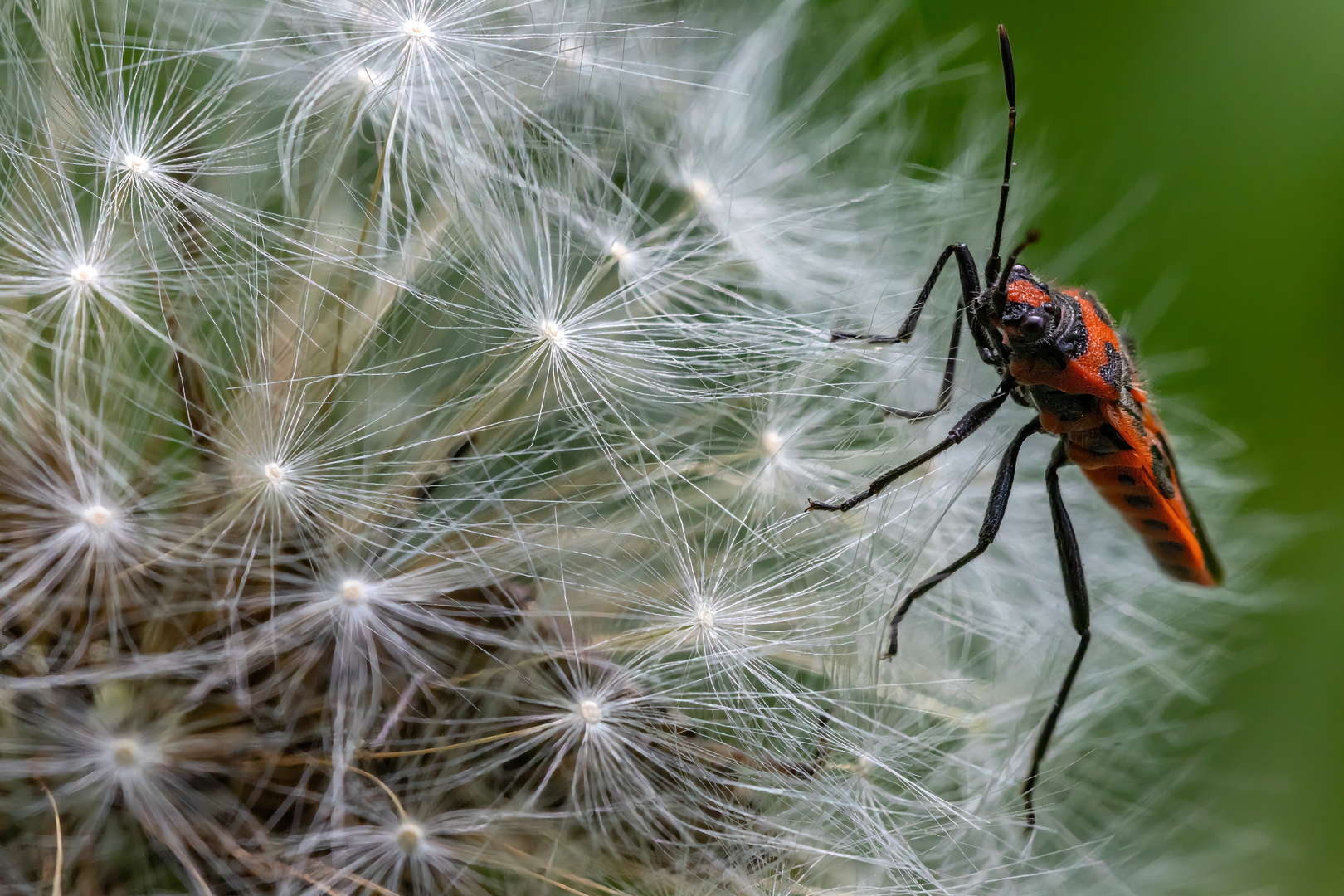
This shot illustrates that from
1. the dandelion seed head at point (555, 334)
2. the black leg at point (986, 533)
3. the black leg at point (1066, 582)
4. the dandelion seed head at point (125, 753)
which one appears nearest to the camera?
the dandelion seed head at point (125, 753)

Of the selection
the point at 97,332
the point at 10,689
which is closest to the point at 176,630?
the point at 10,689

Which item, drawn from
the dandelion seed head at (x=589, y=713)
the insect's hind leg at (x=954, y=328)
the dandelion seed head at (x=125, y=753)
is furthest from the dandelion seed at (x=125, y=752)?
the insect's hind leg at (x=954, y=328)

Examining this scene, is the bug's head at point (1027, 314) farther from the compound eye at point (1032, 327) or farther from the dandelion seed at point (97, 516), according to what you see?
the dandelion seed at point (97, 516)

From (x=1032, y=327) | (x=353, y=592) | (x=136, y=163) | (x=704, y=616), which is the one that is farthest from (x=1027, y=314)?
(x=136, y=163)

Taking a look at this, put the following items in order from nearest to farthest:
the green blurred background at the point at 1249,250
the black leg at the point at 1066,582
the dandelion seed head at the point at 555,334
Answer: the dandelion seed head at the point at 555,334, the black leg at the point at 1066,582, the green blurred background at the point at 1249,250

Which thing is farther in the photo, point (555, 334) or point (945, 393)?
→ point (945, 393)

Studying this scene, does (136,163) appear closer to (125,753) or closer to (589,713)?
(125,753)
